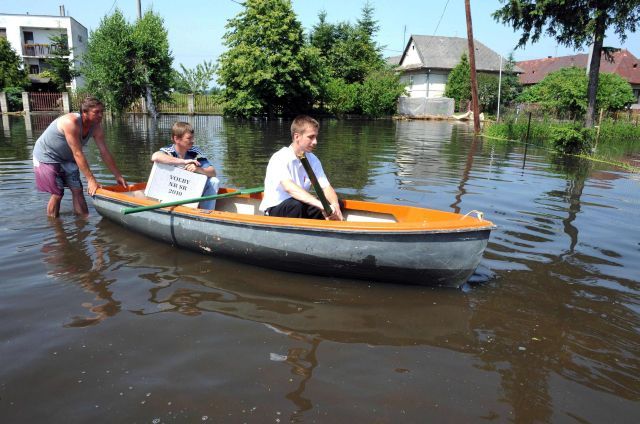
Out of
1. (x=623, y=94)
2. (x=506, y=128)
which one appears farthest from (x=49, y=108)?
(x=623, y=94)

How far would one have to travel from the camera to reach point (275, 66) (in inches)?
1261

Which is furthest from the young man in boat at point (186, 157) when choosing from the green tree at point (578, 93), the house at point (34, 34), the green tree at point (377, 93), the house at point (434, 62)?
the house at point (34, 34)

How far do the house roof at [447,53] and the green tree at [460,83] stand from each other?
410 cm

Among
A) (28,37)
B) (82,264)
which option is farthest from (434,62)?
(82,264)

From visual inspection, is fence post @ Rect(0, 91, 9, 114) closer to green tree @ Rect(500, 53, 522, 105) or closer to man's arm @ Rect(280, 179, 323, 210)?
man's arm @ Rect(280, 179, 323, 210)

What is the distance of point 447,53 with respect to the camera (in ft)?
155

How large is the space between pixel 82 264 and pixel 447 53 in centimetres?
4774

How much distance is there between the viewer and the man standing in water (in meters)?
5.83

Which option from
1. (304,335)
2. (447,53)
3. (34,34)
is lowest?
(304,335)

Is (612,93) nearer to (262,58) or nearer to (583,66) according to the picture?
(262,58)

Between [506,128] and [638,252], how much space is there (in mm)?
15751

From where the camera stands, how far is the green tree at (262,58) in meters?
31.2

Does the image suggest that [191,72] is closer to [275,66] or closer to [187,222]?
[275,66]

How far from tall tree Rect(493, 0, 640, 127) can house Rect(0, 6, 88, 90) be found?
39.2 m
